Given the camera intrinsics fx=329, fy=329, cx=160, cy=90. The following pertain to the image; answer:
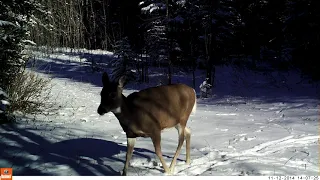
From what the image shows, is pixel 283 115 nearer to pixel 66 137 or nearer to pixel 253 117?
pixel 253 117

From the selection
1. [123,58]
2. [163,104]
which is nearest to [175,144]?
[163,104]

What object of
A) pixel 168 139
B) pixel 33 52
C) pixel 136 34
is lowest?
pixel 168 139

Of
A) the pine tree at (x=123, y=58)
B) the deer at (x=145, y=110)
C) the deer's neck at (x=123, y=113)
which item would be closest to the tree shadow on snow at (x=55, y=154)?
the deer at (x=145, y=110)

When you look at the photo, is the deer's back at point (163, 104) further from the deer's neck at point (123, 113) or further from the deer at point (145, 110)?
the deer's neck at point (123, 113)

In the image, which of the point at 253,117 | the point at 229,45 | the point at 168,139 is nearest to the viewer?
the point at 168,139

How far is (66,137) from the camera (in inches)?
288

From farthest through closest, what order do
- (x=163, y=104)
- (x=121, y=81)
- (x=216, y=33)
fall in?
(x=216, y=33), (x=163, y=104), (x=121, y=81)

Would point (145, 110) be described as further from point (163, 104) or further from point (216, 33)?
point (216, 33)

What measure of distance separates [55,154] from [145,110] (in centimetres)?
204

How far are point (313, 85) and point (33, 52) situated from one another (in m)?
16.7

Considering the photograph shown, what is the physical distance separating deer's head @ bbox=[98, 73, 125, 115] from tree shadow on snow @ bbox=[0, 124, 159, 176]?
106 cm

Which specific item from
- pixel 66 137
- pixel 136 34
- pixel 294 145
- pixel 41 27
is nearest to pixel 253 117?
pixel 294 145

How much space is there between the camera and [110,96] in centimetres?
478

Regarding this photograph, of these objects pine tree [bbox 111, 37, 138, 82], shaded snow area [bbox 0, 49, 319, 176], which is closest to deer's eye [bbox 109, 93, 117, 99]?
shaded snow area [bbox 0, 49, 319, 176]
